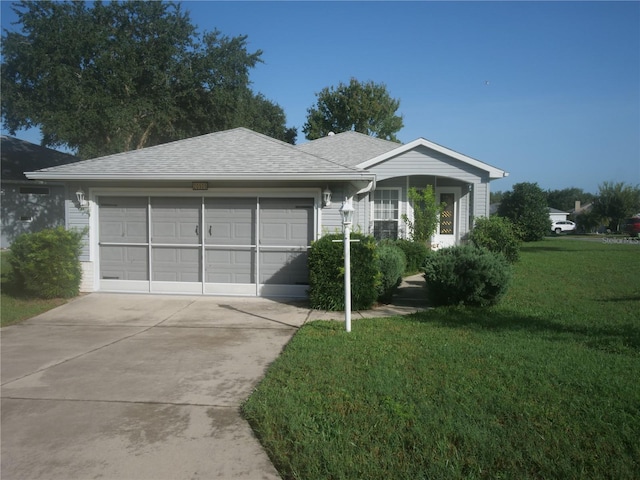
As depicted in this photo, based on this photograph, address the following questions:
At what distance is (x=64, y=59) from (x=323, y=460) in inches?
872

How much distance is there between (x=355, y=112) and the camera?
36.5 metres

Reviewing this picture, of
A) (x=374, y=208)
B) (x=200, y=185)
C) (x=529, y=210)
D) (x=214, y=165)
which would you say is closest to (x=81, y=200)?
(x=200, y=185)

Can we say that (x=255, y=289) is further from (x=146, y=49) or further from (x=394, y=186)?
(x=146, y=49)

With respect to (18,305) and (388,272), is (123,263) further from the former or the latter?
(388,272)

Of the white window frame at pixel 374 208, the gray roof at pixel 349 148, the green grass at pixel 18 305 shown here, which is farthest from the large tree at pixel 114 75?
the green grass at pixel 18 305

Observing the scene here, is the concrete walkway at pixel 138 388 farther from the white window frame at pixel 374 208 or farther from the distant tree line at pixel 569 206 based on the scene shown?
the distant tree line at pixel 569 206

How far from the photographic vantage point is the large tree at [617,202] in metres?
37.6

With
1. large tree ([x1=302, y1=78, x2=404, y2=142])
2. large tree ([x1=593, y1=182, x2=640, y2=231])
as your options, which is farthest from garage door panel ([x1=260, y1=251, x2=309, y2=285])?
large tree ([x1=593, y1=182, x2=640, y2=231])

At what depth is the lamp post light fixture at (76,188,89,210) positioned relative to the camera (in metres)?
10.3

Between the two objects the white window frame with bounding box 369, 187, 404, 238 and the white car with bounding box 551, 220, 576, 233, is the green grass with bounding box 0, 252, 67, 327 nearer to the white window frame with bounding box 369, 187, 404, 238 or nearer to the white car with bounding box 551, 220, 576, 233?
the white window frame with bounding box 369, 187, 404, 238

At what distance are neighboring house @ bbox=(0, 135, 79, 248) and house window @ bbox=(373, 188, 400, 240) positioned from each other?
42.9 feet

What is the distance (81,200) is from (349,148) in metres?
9.77

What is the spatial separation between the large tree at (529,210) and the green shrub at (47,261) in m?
16.3

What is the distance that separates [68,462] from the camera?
141 inches
